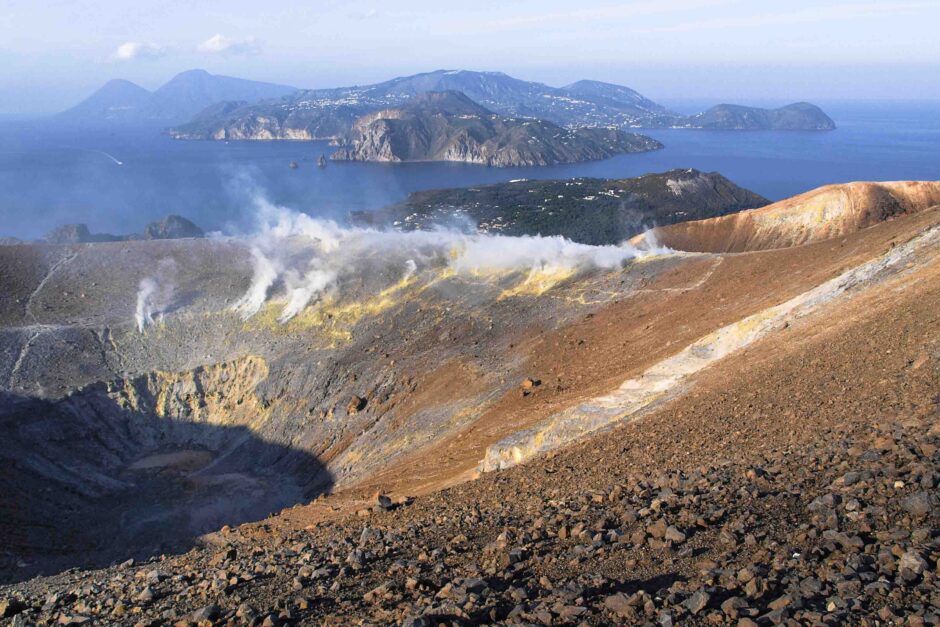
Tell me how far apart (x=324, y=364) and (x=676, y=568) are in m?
31.8

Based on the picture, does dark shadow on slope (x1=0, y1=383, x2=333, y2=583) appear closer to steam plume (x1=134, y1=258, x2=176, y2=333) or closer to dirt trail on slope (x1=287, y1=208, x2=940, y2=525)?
steam plume (x1=134, y1=258, x2=176, y2=333)

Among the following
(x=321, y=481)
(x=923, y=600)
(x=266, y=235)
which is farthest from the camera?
(x=266, y=235)

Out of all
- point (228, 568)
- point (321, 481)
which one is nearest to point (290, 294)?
point (321, 481)

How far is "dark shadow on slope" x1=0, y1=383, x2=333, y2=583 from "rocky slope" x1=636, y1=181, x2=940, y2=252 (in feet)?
162

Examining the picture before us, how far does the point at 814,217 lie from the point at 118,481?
67.3 meters

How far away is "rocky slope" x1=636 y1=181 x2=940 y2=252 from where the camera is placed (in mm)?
68438

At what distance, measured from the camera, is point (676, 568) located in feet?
33.2

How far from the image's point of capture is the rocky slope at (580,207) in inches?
4601

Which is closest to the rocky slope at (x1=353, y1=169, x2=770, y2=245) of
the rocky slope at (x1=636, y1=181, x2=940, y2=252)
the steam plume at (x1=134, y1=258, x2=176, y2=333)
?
the rocky slope at (x1=636, y1=181, x2=940, y2=252)

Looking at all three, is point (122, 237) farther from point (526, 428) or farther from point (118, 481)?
point (526, 428)

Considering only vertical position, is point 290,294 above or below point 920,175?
below

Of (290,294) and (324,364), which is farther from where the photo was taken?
(290,294)

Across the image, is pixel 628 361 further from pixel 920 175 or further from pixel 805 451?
pixel 920 175

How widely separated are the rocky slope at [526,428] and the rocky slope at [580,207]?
71.2 meters
